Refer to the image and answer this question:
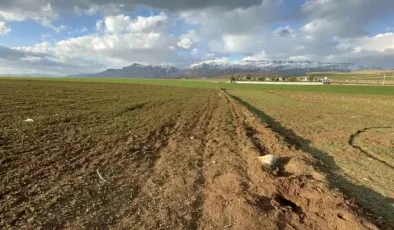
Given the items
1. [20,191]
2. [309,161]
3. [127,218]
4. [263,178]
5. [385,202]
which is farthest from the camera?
[309,161]

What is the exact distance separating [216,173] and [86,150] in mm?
4347

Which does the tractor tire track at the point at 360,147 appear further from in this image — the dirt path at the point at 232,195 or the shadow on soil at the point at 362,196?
the dirt path at the point at 232,195

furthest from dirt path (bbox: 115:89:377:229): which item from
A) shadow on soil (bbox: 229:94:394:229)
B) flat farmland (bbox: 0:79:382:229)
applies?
shadow on soil (bbox: 229:94:394:229)

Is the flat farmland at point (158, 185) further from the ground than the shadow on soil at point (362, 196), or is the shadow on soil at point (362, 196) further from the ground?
the flat farmland at point (158, 185)

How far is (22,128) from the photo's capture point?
13.7 m

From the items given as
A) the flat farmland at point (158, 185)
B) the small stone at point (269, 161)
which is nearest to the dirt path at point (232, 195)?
the flat farmland at point (158, 185)

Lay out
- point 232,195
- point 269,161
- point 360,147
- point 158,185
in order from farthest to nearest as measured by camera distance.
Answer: point 360,147 < point 269,161 < point 158,185 < point 232,195

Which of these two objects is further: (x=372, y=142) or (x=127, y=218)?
(x=372, y=142)

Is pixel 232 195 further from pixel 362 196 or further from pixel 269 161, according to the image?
pixel 362 196

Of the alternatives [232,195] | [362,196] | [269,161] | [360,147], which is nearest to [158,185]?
[232,195]

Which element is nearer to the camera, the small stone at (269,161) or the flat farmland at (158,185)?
the flat farmland at (158,185)

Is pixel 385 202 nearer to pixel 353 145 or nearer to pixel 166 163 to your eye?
pixel 166 163

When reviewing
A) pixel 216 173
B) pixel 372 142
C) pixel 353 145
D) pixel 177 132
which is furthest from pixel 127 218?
pixel 372 142

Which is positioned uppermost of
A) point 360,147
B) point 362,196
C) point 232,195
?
point 232,195
